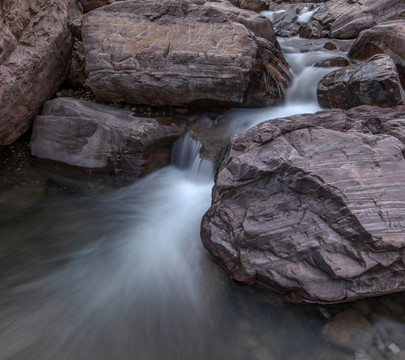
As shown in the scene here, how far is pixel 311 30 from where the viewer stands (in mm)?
11273

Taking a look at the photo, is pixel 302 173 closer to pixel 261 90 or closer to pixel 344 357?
pixel 344 357

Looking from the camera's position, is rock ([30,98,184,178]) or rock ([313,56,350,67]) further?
rock ([313,56,350,67])

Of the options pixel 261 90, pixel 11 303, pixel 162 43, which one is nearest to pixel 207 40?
pixel 162 43

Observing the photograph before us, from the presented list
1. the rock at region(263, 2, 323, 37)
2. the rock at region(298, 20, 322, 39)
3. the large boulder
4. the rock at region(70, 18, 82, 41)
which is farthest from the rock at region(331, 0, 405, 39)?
the rock at region(70, 18, 82, 41)

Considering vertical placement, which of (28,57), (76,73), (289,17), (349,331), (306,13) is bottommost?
(349,331)

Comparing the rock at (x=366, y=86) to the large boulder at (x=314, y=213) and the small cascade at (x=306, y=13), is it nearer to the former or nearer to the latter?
the large boulder at (x=314, y=213)

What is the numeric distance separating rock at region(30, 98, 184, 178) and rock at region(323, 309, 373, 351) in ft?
12.2

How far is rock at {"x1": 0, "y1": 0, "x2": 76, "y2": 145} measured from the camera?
4246 mm

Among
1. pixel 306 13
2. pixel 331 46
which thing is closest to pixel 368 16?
pixel 331 46

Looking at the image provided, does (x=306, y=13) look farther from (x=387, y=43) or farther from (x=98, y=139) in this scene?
(x=98, y=139)

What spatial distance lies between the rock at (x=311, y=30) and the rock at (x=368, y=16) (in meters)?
0.68

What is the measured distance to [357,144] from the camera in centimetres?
308

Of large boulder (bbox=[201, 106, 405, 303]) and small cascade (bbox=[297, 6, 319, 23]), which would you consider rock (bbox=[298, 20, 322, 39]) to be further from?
large boulder (bbox=[201, 106, 405, 303])

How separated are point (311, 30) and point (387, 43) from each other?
602 centimetres
